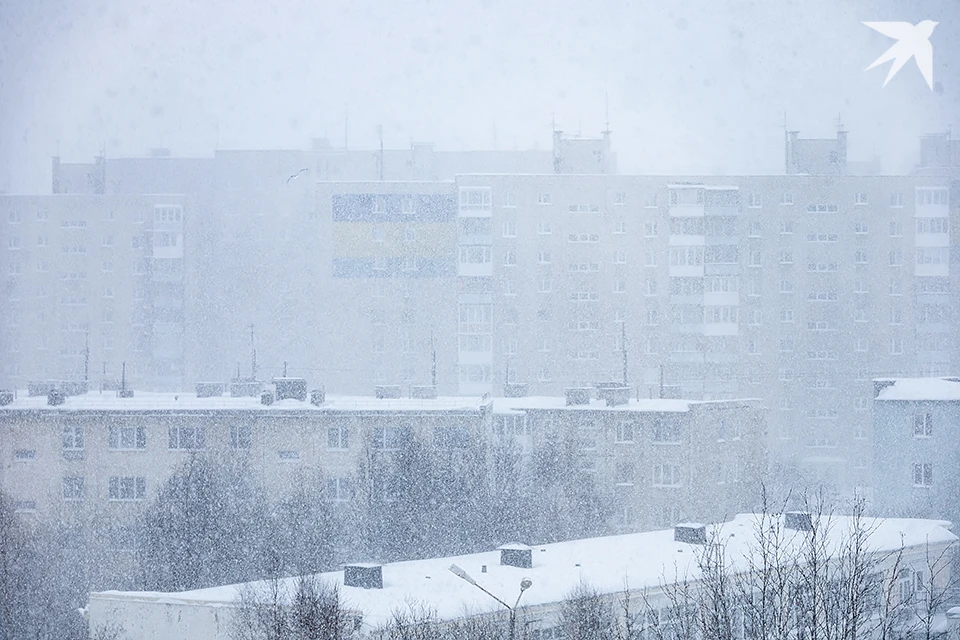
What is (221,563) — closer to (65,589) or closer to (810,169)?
(65,589)

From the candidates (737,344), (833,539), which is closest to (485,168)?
(737,344)

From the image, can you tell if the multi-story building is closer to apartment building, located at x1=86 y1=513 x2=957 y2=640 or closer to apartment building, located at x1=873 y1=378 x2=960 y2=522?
apartment building, located at x1=873 y1=378 x2=960 y2=522

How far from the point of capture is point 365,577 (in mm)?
6406

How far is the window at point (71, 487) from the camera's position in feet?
35.3

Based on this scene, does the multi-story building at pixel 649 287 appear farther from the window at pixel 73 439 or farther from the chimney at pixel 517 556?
the chimney at pixel 517 556

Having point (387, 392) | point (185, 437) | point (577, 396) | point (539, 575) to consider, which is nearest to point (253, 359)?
point (387, 392)

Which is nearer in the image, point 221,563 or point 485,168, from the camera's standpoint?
point 221,563

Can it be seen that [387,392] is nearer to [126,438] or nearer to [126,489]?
[126,438]

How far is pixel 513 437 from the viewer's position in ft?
38.5

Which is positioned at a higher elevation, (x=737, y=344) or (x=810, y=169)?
(x=810, y=169)

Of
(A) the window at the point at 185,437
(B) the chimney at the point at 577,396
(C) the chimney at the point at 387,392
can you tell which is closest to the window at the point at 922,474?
(B) the chimney at the point at 577,396

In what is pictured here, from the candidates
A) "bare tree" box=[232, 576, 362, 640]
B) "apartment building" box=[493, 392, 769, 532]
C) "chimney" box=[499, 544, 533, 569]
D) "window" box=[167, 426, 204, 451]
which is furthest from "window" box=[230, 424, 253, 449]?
"chimney" box=[499, 544, 533, 569]

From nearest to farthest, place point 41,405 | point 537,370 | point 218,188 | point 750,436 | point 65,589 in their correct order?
point 65,589 < point 41,405 < point 750,436 < point 537,370 < point 218,188

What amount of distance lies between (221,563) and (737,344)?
26.3ft
